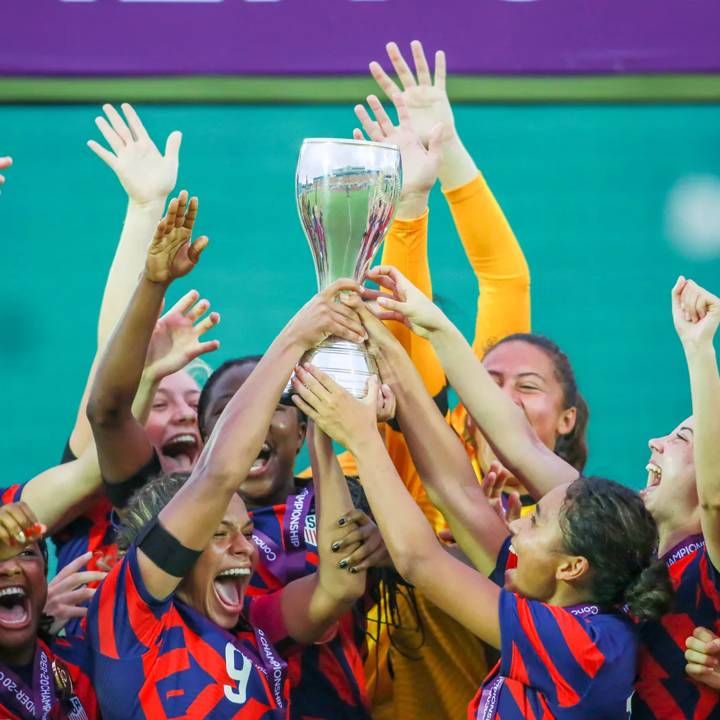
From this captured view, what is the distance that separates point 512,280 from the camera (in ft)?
10.5

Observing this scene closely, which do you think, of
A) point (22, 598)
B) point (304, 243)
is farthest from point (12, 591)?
point (304, 243)

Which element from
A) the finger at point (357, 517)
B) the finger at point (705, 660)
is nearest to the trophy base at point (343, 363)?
the finger at point (357, 517)

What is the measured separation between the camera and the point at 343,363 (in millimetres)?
2189

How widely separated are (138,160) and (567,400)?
104 centimetres

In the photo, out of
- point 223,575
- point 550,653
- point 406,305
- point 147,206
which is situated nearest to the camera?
point 550,653

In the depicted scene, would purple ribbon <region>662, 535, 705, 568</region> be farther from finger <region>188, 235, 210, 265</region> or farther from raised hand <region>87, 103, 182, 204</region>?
raised hand <region>87, 103, 182, 204</region>

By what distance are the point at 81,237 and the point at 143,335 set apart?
64.0 inches

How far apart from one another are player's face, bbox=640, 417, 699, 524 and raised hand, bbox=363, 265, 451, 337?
0.50 m

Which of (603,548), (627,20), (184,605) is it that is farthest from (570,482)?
(627,20)

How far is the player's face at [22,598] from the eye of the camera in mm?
2258

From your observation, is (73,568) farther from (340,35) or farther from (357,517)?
(340,35)

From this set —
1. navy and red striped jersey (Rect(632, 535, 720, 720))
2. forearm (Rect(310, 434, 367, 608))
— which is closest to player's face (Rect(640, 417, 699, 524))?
navy and red striped jersey (Rect(632, 535, 720, 720))

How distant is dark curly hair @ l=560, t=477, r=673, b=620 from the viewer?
2.08 metres

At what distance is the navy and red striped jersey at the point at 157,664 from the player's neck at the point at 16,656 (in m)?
0.19
